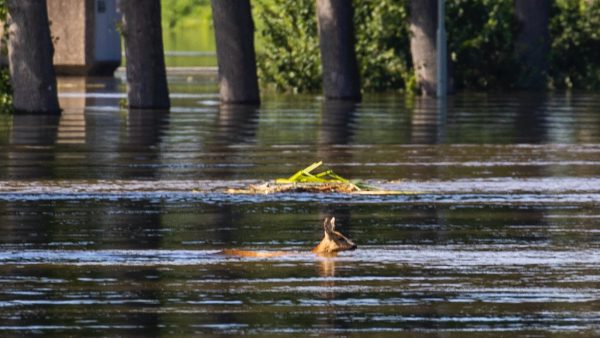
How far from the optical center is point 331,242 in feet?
42.4

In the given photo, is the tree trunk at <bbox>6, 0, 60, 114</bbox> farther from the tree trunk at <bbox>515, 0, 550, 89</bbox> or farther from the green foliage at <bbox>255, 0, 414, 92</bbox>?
the tree trunk at <bbox>515, 0, 550, 89</bbox>

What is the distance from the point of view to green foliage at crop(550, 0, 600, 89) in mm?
48938

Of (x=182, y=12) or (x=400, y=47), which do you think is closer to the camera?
(x=400, y=47)

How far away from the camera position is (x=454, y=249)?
13062 mm

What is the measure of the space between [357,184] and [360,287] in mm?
6617

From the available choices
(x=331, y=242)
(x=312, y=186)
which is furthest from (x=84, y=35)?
(x=331, y=242)

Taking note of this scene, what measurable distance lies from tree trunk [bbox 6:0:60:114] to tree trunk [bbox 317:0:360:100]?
28.0ft

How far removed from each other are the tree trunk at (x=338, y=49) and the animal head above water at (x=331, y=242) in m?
26.0

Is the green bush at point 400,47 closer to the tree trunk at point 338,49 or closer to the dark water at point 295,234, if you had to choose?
the tree trunk at point 338,49

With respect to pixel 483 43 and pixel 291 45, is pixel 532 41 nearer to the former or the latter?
pixel 483 43

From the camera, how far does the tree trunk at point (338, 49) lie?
39.0 meters

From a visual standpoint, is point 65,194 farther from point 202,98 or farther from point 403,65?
point 403,65

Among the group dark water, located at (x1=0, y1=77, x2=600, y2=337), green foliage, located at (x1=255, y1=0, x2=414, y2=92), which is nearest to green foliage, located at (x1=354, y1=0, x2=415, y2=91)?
green foliage, located at (x1=255, y1=0, x2=414, y2=92)

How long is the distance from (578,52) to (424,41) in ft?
27.9
